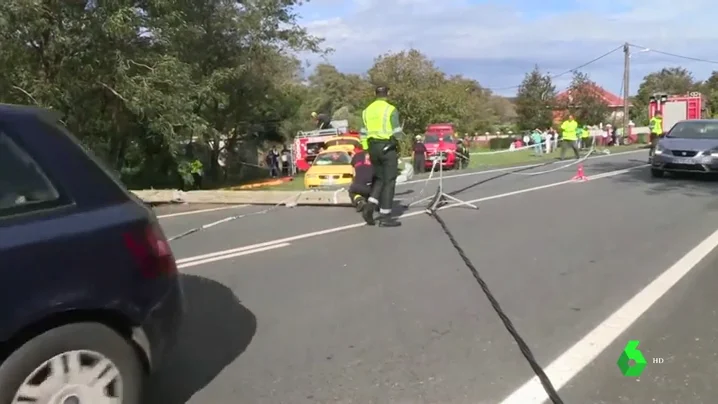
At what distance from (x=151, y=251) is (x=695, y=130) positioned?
55.5 ft

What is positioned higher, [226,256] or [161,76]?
[161,76]

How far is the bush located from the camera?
202ft

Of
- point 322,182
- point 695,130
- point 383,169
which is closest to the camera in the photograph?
point 383,169

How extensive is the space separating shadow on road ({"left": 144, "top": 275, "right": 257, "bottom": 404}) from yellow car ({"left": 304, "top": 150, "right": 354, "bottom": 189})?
12.8 m

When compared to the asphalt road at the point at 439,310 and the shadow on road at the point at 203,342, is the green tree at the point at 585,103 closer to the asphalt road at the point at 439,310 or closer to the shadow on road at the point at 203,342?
the asphalt road at the point at 439,310

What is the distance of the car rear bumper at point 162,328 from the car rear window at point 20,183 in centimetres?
73

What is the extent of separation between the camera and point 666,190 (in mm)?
14641

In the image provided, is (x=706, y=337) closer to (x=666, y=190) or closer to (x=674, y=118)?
(x=666, y=190)

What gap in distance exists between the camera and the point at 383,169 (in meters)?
10.0

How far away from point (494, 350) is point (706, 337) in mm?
1455

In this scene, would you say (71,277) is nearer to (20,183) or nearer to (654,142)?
(20,183)

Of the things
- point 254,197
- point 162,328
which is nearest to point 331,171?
point 254,197

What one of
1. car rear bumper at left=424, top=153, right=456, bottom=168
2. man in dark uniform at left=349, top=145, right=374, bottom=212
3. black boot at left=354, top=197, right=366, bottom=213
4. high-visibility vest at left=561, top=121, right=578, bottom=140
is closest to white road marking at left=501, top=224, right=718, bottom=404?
man in dark uniform at left=349, top=145, right=374, bottom=212

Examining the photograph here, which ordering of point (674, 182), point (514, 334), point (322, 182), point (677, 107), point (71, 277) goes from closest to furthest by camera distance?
point (71, 277)
point (514, 334)
point (674, 182)
point (322, 182)
point (677, 107)
